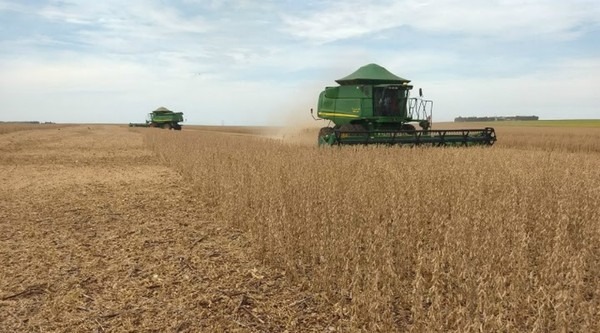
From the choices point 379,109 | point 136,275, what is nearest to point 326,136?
point 379,109

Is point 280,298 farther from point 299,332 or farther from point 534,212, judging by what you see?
point 534,212

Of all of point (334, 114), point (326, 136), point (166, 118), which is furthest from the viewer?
point (166, 118)

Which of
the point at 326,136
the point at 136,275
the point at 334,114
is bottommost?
the point at 136,275

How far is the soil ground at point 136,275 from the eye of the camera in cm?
318

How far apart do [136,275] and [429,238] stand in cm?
277

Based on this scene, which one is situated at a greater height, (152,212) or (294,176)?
(294,176)

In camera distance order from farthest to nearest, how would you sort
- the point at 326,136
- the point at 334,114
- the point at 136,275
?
the point at 334,114 < the point at 326,136 < the point at 136,275

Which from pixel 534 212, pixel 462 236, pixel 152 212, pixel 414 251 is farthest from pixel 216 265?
pixel 534 212

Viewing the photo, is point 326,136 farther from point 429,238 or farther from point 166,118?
point 166,118

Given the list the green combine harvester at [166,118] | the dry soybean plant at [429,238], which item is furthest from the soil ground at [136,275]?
the green combine harvester at [166,118]

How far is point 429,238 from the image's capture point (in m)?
Result: 4.38

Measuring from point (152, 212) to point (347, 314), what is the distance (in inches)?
170

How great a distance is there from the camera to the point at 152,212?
21.8 feet

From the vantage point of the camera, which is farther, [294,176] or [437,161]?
[437,161]
